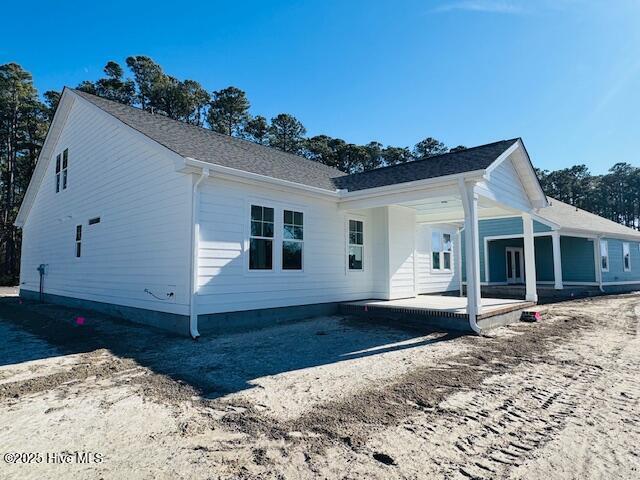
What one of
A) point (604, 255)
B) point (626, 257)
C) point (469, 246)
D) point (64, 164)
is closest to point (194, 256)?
point (469, 246)

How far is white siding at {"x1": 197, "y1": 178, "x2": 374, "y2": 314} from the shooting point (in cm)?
727

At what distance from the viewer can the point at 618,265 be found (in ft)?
66.1

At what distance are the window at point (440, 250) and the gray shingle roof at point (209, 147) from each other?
468 cm

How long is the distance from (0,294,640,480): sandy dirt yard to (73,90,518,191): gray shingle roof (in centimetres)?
367

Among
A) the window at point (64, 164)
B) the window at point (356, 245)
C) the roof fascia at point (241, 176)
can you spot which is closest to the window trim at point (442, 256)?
the window at point (356, 245)

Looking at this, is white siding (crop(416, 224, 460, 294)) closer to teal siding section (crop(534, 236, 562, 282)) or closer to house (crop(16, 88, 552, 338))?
house (crop(16, 88, 552, 338))

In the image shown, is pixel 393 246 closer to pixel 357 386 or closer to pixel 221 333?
pixel 221 333

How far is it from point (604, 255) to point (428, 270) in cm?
1259

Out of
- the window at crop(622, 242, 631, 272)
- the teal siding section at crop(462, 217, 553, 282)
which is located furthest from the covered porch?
the window at crop(622, 242, 631, 272)

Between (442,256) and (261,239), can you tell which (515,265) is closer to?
(442,256)

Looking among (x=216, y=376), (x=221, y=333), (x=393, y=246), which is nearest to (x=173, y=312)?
(x=221, y=333)

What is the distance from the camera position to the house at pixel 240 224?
24.2 feet

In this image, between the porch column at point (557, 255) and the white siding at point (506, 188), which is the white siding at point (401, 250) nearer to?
the white siding at point (506, 188)

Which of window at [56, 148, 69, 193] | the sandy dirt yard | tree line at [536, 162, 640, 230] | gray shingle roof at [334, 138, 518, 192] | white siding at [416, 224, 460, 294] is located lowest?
the sandy dirt yard
